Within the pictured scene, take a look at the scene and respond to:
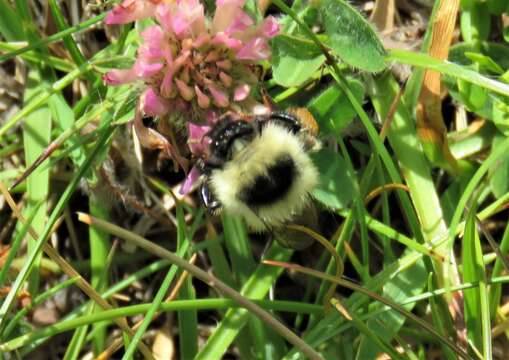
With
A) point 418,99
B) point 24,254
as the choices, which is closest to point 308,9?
point 418,99

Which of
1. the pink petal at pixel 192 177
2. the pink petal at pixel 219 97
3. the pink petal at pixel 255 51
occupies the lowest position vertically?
the pink petal at pixel 192 177

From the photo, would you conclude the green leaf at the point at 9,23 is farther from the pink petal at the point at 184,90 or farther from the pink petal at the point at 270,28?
the pink petal at the point at 270,28

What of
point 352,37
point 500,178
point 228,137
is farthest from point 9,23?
point 500,178

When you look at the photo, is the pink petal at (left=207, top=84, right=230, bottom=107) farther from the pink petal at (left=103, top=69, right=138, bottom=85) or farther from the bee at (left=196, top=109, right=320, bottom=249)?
the pink petal at (left=103, top=69, right=138, bottom=85)

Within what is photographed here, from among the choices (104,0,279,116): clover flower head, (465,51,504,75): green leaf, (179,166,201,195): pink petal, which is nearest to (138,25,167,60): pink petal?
(104,0,279,116): clover flower head

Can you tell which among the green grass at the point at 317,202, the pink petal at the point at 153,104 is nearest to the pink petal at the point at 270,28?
the green grass at the point at 317,202

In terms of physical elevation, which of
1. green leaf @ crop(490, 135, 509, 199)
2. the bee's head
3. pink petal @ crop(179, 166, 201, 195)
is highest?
the bee's head

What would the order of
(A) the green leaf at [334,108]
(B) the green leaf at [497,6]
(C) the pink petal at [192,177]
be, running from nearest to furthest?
(C) the pink petal at [192,177] < (A) the green leaf at [334,108] < (B) the green leaf at [497,6]
